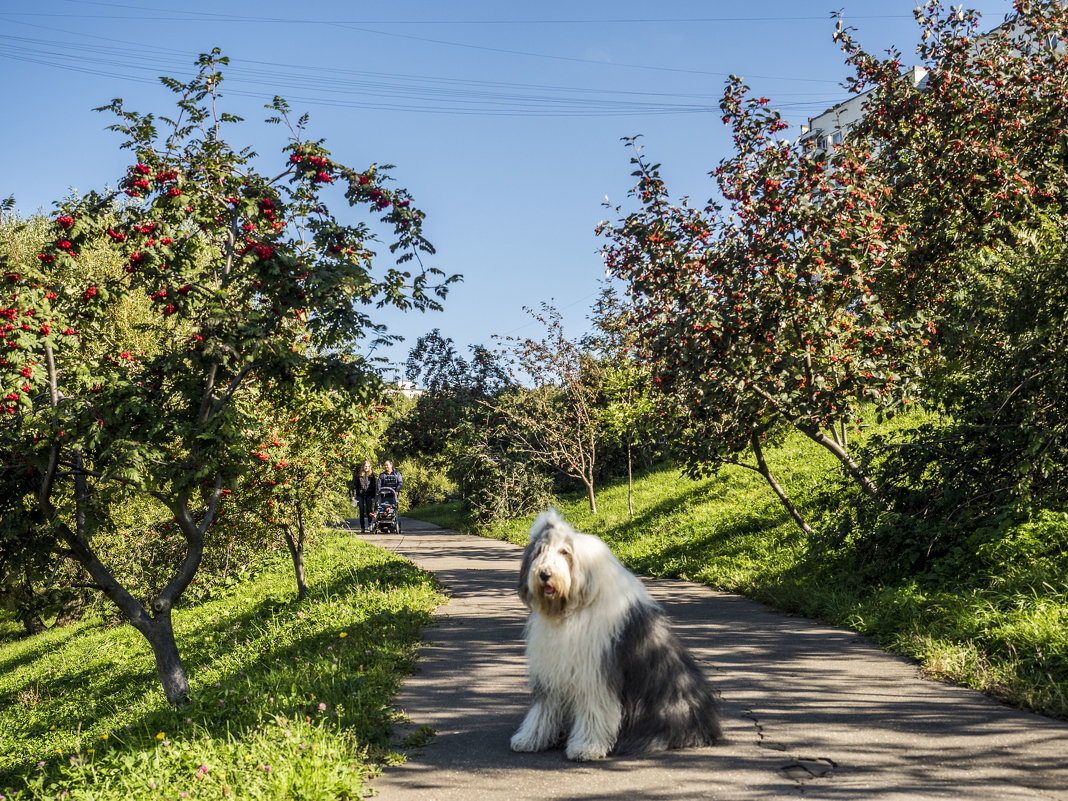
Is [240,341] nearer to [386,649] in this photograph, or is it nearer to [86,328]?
[86,328]

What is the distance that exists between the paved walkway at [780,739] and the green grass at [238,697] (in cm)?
41

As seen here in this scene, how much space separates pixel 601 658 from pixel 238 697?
3.12 m

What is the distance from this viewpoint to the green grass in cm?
441

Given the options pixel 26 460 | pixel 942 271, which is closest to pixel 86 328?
pixel 26 460

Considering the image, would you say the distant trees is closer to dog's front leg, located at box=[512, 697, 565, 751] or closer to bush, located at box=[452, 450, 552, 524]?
bush, located at box=[452, 450, 552, 524]

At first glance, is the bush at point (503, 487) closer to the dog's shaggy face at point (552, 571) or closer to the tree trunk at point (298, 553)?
the tree trunk at point (298, 553)

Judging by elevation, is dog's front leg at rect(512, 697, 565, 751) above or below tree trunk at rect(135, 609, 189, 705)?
above

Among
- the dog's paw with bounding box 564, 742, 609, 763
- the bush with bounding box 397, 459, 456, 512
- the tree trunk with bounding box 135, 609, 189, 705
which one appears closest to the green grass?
the tree trunk with bounding box 135, 609, 189, 705

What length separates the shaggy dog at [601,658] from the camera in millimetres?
4473

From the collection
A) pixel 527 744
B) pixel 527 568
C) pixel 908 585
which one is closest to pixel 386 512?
pixel 908 585

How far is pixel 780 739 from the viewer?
A: 4.77 m

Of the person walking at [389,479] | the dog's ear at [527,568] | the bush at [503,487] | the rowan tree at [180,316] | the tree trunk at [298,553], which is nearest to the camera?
the dog's ear at [527,568]

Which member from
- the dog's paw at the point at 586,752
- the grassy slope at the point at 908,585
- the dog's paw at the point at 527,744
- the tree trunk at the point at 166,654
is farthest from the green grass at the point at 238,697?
the grassy slope at the point at 908,585

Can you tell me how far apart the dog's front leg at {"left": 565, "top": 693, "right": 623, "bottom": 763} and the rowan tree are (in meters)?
4.68
